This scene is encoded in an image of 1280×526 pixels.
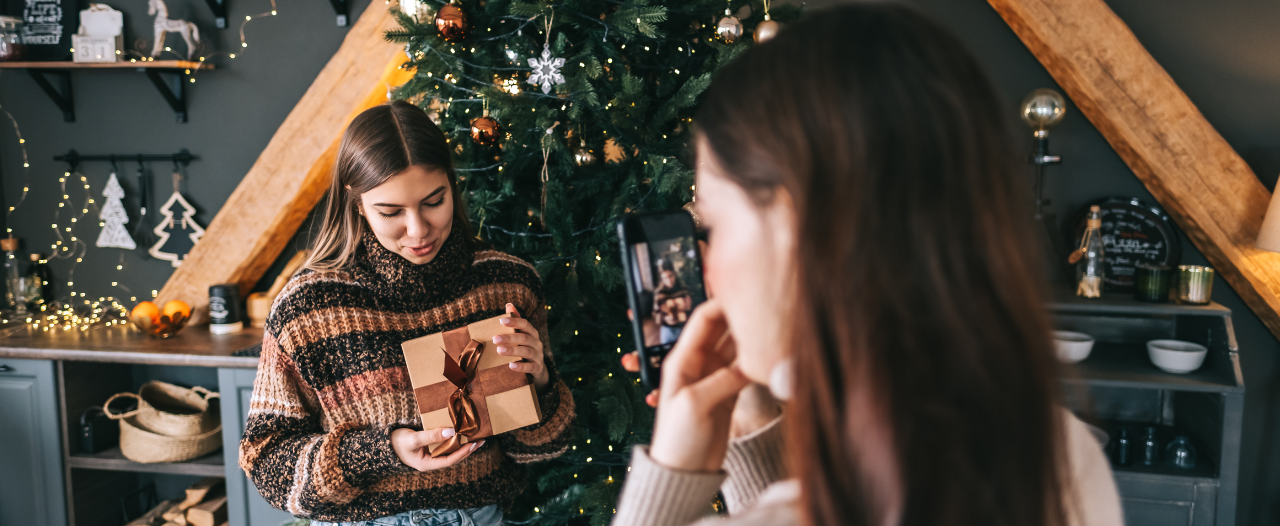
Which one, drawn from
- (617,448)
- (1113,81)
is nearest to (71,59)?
(617,448)

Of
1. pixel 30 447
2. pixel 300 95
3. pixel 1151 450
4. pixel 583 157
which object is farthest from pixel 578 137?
pixel 30 447

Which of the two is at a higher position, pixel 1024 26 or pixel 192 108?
pixel 1024 26

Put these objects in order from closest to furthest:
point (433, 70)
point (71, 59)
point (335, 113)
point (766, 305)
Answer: point (766, 305)
point (433, 70)
point (335, 113)
point (71, 59)

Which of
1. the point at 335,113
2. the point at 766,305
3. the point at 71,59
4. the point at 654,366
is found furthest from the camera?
the point at 71,59

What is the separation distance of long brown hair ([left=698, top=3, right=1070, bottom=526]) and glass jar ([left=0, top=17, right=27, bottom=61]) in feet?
10.1

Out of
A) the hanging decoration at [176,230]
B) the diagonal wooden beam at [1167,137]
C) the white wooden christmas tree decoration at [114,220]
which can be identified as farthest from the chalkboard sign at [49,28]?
the diagonal wooden beam at [1167,137]

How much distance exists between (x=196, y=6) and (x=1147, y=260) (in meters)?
3.33

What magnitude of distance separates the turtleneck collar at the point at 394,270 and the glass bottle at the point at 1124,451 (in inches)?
75.0

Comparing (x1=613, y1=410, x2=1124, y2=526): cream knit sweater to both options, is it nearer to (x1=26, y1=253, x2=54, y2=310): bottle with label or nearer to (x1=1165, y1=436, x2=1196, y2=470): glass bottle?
(x1=1165, y1=436, x2=1196, y2=470): glass bottle

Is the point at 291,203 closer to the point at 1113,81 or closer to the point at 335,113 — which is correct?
the point at 335,113

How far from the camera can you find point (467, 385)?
120 centimetres

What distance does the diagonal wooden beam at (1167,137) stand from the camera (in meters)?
2.03

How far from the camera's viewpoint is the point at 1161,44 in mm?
2146

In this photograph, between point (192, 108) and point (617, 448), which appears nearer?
point (617, 448)
